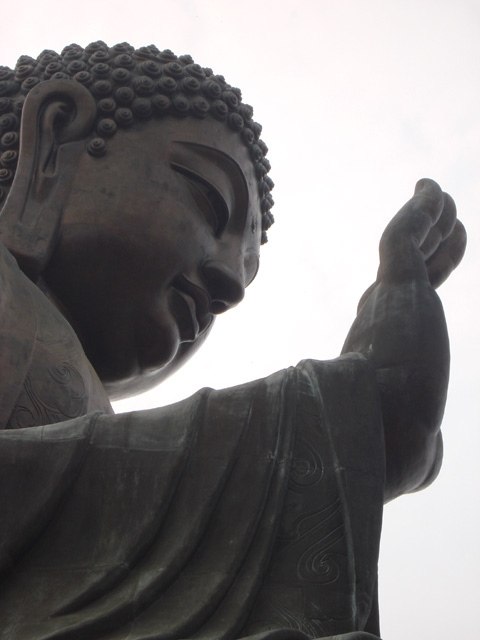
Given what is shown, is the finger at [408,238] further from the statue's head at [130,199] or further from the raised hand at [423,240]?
the statue's head at [130,199]

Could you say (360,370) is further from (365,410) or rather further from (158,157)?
(158,157)

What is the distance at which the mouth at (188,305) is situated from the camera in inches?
214

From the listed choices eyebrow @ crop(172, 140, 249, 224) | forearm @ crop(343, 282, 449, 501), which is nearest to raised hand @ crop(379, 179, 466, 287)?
forearm @ crop(343, 282, 449, 501)

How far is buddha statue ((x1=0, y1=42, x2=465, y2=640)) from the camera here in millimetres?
3740

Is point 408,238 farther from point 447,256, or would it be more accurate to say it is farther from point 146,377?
point 146,377

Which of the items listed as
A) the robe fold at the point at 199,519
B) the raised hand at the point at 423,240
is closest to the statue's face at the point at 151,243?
the raised hand at the point at 423,240

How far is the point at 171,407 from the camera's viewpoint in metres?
4.14

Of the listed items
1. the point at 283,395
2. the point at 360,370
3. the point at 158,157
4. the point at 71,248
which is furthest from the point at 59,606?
the point at 158,157

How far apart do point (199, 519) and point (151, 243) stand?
69.6 inches

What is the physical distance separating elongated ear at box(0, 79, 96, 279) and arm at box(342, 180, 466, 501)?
1.52m

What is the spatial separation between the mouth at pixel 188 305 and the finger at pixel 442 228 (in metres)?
1.15

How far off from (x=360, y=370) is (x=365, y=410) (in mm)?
164

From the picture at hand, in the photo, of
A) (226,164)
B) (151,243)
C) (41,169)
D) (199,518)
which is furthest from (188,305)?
(199,518)

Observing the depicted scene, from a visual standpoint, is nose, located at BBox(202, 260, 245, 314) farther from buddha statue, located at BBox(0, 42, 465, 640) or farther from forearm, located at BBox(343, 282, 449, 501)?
forearm, located at BBox(343, 282, 449, 501)
